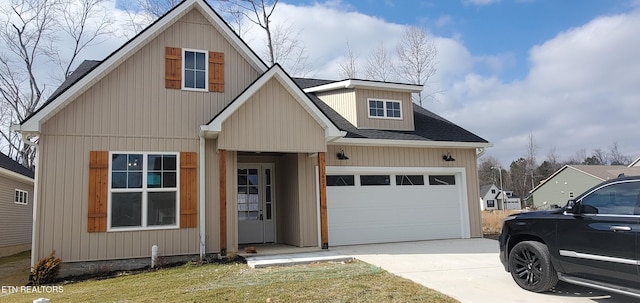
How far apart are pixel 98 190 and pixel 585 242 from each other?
897 cm

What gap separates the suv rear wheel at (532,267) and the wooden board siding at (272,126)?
5242 mm

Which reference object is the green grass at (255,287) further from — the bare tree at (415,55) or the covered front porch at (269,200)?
the bare tree at (415,55)

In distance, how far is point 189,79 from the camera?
10.4 m

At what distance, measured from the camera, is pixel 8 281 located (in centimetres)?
898

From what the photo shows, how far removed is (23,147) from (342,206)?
82.3 ft

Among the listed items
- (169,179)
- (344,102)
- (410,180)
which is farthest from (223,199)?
(410,180)

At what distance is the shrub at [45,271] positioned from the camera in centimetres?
834

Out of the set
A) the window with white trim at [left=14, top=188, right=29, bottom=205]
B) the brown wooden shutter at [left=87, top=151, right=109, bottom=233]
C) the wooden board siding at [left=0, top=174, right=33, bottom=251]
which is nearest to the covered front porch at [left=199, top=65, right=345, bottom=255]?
the brown wooden shutter at [left=87, top=151, right=109, bottom=233]

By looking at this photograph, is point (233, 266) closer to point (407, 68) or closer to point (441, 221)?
point (441, 221)

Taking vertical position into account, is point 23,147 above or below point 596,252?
above

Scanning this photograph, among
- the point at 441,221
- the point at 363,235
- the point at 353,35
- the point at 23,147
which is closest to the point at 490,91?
the point at 353,35

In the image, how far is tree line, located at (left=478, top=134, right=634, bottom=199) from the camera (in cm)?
6069

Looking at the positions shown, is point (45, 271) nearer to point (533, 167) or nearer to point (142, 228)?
point (142, 228)

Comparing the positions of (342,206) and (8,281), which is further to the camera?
(342,206)
